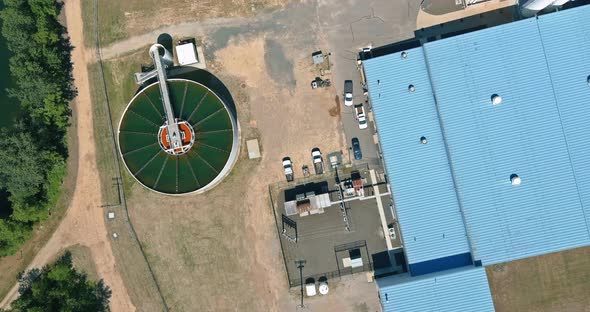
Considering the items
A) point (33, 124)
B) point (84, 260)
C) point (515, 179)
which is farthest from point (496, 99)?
point (33, 124)

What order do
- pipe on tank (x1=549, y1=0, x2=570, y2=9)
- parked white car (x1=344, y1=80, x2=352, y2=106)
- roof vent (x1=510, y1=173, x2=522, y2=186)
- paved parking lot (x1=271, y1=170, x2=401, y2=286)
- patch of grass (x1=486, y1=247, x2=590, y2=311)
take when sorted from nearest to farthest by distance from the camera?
roof vent (x1=510, y1=173, x2=522, y2=186) < pipe on tank (x1=549, y1=0, x2=570, y2=9) < patch of grass (x1=486, y1=247, x2=590, y2=311) < paved parking lot (x1=271, y1=170, x2=401, y2=286) < parked white car (x1=344, y1=80, x2=352, y2=106)

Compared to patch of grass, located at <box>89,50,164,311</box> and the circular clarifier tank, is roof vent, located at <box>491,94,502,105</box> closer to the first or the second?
the circular clarifier tank

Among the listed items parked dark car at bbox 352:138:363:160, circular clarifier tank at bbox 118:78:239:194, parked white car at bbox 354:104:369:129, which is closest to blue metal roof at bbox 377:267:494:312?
parked dark car at bbox 352:138:363:160

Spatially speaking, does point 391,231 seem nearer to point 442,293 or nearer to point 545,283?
point 442,293

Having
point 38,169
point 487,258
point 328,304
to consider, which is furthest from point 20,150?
point 487,258

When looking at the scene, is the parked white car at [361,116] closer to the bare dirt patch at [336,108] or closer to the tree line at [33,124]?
the bare dirt patch at [336,108]
